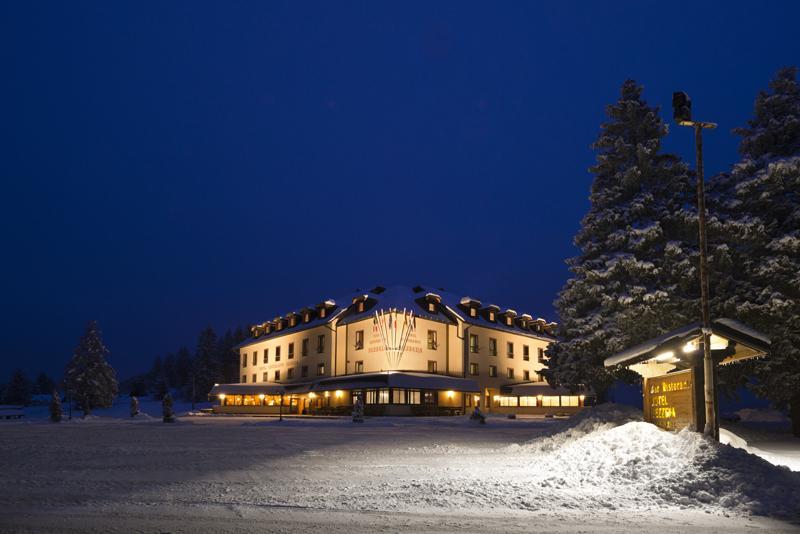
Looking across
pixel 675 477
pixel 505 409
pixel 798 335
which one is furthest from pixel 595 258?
pixel 505 409

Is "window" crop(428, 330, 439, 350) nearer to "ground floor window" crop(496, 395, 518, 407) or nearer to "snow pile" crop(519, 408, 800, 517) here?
"ground floor window" crop(496, 395, 518, 407)

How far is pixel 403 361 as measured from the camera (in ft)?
178

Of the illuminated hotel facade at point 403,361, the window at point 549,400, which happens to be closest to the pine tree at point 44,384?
the illuminated hotel facade at point 403,361

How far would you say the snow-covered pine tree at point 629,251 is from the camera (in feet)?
80.7

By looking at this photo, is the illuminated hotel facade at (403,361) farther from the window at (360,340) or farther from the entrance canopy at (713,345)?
the entrance canopy at (713,345)

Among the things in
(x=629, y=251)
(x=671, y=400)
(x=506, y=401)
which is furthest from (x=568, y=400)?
(x=671, y=400)

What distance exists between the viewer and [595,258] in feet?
92.2

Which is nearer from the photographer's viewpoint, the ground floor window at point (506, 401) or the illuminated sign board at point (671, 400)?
the illuminated sign board at point (671, 400)

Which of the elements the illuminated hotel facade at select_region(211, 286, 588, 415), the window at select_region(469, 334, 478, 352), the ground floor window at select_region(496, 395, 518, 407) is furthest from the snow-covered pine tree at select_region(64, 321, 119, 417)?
the ground floor window at select_region(496, 395, 518, 407)

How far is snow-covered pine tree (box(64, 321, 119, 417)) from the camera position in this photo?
73688 mm

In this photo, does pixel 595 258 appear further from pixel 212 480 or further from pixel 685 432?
pixel 212 480

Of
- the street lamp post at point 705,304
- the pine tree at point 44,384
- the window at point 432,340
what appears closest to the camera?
the street lamp post at point 705,304

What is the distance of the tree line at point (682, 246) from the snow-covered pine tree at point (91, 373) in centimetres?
6256

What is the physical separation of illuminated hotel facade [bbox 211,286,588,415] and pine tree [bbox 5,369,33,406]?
7319 cm
